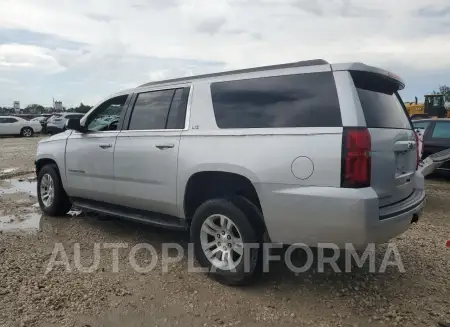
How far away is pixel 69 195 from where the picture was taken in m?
5.96

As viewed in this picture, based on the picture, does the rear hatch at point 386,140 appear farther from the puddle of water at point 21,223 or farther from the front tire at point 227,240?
the puddle of water at point 21,223

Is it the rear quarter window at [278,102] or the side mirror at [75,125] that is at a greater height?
the rear quarter window at [278,102]

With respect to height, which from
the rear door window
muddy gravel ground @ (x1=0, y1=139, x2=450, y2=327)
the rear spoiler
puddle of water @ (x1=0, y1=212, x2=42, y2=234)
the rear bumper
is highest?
the rear spoiler

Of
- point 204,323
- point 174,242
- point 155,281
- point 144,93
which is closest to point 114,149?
point 144,93

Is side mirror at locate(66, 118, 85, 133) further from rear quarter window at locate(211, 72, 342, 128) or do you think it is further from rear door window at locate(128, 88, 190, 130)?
rear quarter window at locate(211, 72, 342, 128)

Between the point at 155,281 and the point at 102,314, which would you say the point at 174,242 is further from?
the point at 102,314

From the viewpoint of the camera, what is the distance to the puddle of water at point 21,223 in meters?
5.63

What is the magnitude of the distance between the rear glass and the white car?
28826 millimetres

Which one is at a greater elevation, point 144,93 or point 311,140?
point 144,93

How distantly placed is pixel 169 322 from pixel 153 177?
1.64 metres

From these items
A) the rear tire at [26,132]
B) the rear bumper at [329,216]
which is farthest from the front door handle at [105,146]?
the rear tire at [26,132]

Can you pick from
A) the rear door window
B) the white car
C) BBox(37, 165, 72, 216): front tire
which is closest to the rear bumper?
the rear door window

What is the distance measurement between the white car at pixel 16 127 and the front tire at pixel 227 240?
92.1 ft

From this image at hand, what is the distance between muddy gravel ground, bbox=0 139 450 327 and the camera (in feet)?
10.9
